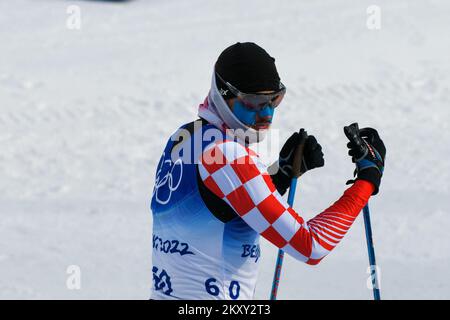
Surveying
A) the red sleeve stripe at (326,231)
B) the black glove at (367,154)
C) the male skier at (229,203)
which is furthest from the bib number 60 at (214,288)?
the black glove at (367,154)

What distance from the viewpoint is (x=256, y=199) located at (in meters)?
3.26

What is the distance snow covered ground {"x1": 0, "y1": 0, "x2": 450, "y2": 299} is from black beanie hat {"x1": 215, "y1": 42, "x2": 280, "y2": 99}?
12.9 feet

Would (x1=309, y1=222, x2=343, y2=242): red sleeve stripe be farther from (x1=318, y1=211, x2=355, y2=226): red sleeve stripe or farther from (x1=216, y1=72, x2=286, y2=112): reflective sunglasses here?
(x1=216, y1=72, x2=286, y2=112): reflective sunglasses

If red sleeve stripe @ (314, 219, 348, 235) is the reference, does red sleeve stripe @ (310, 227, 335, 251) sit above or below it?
below

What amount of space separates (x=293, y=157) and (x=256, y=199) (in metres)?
0.75

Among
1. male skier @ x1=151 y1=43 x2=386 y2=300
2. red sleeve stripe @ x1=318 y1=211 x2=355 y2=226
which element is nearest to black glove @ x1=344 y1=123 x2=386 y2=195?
male skier @ x1=151 y1=43 x2=386 y2=300

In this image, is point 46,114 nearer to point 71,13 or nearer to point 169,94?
point 169,94

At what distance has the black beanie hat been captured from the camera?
11.1 feet

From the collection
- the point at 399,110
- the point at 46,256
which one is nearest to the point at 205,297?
the point at 46,256

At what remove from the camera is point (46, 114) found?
11539mm

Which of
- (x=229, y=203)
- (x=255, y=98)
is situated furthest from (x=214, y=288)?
(x=255, y=98)

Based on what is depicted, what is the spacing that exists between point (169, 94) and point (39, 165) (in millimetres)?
2428
